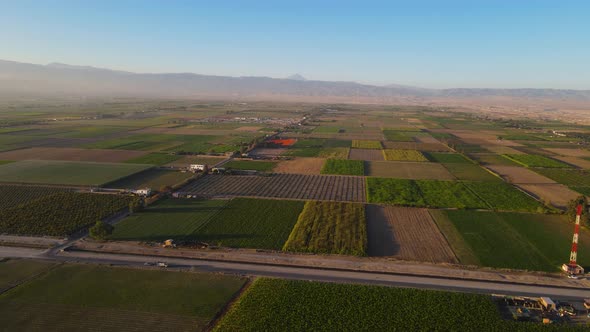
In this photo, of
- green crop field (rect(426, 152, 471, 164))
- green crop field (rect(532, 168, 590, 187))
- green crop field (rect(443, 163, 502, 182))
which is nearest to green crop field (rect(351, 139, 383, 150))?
green crop field (rect(426, 152, 471, 164))

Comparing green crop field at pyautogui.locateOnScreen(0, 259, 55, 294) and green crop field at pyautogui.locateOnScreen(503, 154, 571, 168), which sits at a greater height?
green crop field at pyautogui.locateOnScreen(503, 154, 571, 168)

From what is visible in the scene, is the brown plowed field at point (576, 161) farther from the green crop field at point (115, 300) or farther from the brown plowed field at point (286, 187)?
the green crop field at point (115, 300)

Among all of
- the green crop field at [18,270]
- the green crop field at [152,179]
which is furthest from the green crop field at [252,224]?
the green crop field at [152,179]

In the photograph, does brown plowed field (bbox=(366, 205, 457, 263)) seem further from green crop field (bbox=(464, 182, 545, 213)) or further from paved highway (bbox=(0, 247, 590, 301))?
green crop field (bbox=(464, 182, 545, 213))

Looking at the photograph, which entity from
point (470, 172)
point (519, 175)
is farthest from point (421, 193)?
point (519, 175)

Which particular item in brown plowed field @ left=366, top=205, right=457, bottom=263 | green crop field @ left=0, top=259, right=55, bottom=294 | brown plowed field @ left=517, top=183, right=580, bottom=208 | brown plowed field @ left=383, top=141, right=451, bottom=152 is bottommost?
green crop field @ left=0, top=259, right=55, bottom=294

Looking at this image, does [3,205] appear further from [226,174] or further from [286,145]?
[286,145]
